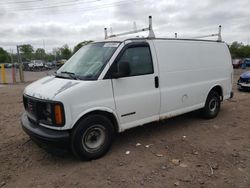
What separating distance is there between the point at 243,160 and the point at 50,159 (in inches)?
131

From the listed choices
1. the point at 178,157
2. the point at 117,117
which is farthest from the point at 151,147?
the point at 117,117

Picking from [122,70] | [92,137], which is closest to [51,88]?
[92,137]

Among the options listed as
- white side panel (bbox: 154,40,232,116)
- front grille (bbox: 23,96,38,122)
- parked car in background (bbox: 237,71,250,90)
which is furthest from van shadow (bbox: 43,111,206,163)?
parked car in background (bbox: 237,71,250,90)

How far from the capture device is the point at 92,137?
389 centimetres

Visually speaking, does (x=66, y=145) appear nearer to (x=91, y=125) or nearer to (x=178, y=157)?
A: (x=91, y=125)

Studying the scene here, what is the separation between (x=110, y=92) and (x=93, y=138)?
856 millimetres

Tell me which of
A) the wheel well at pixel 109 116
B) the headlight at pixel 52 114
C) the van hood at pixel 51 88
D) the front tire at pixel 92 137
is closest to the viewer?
the headlight at pixel 52 114

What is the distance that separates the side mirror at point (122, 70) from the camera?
150 inches

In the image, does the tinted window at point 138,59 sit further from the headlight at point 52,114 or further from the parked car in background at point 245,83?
the parked car in background at point 245,83

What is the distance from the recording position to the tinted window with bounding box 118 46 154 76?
4160 millimetres

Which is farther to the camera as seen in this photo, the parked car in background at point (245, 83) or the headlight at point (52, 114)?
the parked car in background at point (245, 83)

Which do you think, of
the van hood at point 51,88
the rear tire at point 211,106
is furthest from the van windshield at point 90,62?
the rear tire at point 211,106

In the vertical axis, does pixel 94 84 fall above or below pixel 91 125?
above

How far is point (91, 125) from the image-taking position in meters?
3.73
